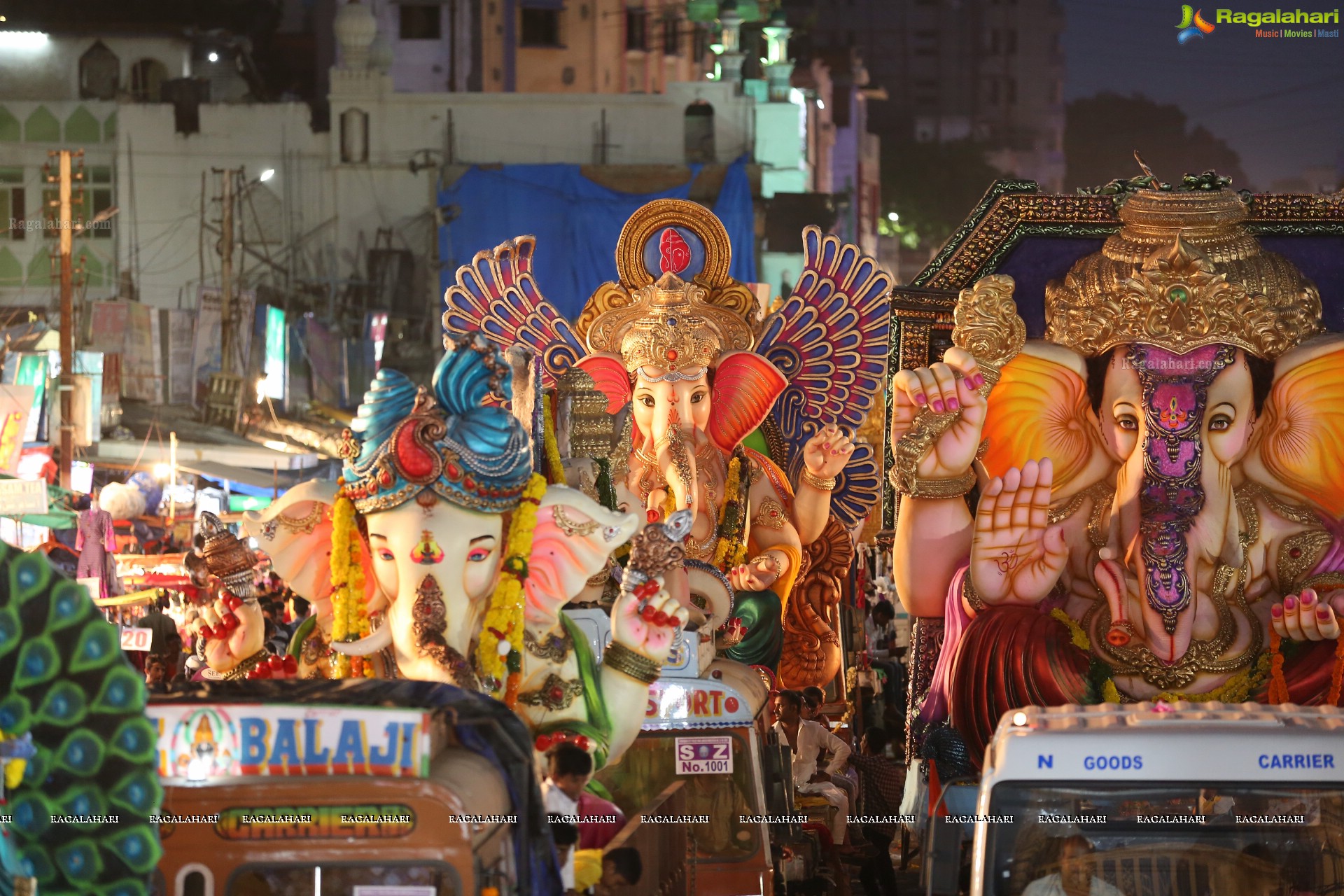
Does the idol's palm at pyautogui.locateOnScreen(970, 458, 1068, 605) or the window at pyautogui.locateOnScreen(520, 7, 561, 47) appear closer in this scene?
the idol's palm at pyautogui.locateOnScreen(970, 458, 1068, 605)

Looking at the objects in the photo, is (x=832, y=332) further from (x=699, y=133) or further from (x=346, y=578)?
(x=699, y=133)

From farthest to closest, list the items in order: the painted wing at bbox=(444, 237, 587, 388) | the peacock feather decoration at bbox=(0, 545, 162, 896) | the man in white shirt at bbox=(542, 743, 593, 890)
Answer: the painted wing at bbox=(444, 237, 587, 388) < the man in white shirt at bbox=(542, 743, 593, 890) < the peacock feather decoration at bbox=(0, 545, 162, 896)

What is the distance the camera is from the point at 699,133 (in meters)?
44.2

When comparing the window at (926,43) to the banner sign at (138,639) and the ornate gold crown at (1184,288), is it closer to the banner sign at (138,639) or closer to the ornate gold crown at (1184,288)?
the banner sign at (138,639)

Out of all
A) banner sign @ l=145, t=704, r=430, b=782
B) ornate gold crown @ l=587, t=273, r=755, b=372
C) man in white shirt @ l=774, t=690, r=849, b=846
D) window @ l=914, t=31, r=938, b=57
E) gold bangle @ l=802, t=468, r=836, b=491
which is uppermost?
window @ l=914, t=31, r=938, b=57

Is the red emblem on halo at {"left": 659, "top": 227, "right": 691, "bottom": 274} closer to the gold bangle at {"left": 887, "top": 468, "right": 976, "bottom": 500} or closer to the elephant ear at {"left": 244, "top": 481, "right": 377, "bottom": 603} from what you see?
the gold bangle at {"left": 887, "top": 468, "right": 976, "bottom": 500}

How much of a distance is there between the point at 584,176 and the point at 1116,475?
32312 millimetres

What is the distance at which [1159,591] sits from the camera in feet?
31.5

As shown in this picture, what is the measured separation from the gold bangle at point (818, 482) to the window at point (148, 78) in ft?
111

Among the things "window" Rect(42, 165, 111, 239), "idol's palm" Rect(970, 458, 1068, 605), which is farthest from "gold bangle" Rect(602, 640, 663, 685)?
"window" Rect(42, 165, 111, 239)

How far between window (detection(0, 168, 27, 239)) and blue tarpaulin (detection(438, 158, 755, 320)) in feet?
28.3

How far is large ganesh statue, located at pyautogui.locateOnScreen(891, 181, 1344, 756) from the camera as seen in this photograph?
9.62m

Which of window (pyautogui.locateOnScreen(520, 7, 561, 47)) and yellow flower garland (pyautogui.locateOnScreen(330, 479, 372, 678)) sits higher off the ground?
window (pyautogui.locateOnScreen(520, 7, 561, 47))

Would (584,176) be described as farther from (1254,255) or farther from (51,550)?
(1254,255)
